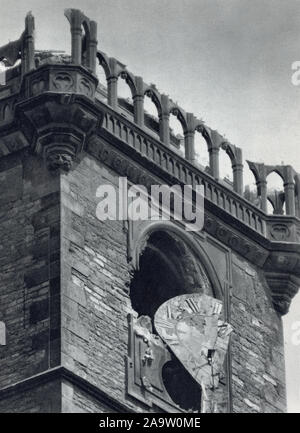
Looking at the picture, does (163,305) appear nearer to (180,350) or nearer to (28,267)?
(180,350)

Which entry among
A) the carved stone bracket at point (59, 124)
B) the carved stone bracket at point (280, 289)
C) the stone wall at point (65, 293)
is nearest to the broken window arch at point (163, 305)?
the stone wall at point (65, 293)

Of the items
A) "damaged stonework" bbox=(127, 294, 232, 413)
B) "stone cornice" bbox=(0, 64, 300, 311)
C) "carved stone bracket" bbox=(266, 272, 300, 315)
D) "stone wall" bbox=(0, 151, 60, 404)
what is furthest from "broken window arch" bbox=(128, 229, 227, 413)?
"carved stone bracket" bbox=(266, 272, 300, 315)

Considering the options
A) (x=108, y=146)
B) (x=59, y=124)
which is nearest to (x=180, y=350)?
(x=108, y=146)

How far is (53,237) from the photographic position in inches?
2028

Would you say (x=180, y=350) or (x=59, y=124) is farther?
(x=180, y=350)

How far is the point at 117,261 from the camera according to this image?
52.2 meters

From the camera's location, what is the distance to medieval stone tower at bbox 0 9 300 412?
50781 millimetres

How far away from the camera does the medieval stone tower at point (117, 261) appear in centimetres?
5078

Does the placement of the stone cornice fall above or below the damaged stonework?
above

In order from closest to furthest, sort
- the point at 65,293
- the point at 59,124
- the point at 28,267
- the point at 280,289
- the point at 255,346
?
the point at 65,293
the point at 28,267
the point at 59,124
the point at 255,346
the point at 280,289

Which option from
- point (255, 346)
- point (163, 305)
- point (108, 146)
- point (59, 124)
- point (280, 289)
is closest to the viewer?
point (59, 124)

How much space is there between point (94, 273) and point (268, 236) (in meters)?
4.70

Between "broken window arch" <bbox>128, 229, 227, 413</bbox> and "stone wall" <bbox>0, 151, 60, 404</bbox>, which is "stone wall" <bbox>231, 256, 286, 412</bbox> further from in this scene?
"stone wall" <bbox>0, 151, 60, 404</bbox>
